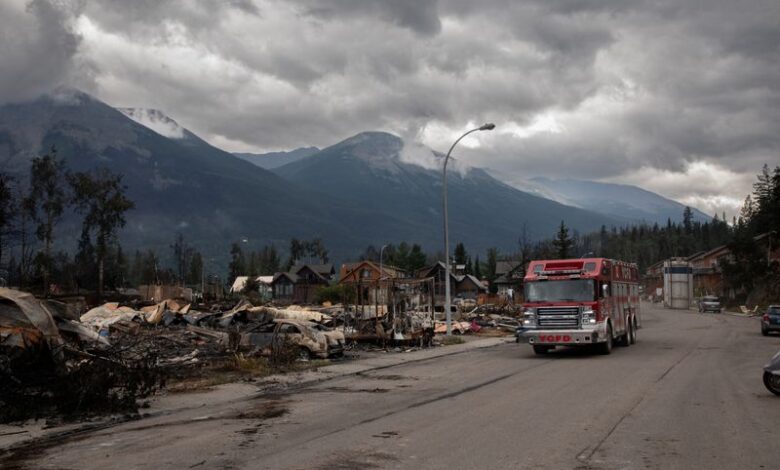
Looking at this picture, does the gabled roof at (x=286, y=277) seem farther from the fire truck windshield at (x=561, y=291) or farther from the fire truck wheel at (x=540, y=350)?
the fire truck windshield at (x=561, y=291)

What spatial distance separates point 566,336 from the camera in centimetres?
2123

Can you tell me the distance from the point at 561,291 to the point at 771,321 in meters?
16.9

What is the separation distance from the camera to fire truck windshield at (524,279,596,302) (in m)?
21.3

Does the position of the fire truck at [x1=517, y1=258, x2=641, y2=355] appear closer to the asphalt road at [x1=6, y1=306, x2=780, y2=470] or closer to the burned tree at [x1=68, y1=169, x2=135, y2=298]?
the asphalt road at [x1=6, y1=306, x2=780, y2=470]

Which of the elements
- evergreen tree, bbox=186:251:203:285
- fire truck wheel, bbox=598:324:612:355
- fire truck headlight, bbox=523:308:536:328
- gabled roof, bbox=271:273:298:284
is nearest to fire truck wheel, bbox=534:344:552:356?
fire truck headlight, bbox=523:308:536:328

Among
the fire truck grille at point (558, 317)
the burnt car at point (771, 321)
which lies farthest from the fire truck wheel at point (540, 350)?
the burnt car at point (771, 321)

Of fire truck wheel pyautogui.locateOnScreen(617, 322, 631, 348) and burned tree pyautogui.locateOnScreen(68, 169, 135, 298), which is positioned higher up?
burned tree pyautogui.locateOnScreen(68, 169, 135, 298)

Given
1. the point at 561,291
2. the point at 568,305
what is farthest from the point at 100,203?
the point at 568,305

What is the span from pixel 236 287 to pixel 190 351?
324ft

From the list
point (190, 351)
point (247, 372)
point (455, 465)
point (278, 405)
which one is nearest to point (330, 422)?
point (278, 405)

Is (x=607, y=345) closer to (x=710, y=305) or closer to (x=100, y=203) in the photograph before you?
(x=710, y=305)

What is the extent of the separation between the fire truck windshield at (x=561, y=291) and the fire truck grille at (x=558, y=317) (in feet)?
0.97

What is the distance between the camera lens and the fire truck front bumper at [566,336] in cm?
2095

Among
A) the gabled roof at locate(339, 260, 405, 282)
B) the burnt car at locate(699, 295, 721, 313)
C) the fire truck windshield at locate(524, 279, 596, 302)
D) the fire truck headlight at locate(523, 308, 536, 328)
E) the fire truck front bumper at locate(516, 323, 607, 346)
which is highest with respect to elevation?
the gabled roof at locate(339, 260, 405, 282)
